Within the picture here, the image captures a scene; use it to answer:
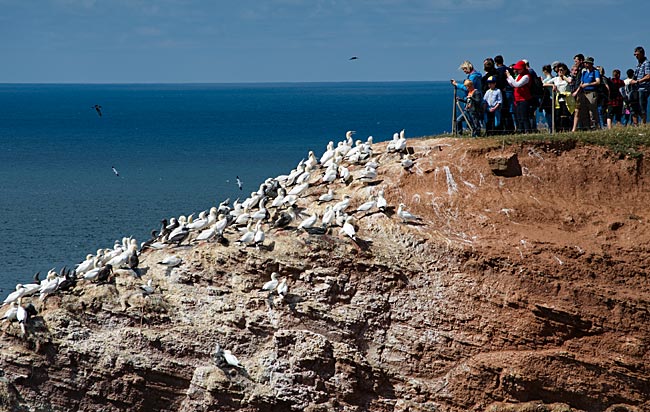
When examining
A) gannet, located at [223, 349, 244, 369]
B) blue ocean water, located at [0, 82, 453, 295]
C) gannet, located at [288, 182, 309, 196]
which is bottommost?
blue ocean water, located at [0, 82, 453, 295]

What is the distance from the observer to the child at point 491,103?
3369 cm

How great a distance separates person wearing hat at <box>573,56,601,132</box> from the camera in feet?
114

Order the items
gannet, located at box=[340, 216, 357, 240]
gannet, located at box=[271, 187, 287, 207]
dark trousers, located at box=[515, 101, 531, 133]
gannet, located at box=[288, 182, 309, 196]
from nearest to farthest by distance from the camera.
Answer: gannet, located at box=[340, 216, 357, 240], gannet, located at box=[271, 187, 287, 207], gannet, located at box=[288, 182, 309, 196], dark trousers, located at box=[515, 101, 531, 133]

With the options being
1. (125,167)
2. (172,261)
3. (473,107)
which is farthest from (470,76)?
(125,167)

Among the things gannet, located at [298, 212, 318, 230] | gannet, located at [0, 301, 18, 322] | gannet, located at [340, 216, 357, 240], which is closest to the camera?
gannet, located at [340, 216, 357, 240]

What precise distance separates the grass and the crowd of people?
2.01m

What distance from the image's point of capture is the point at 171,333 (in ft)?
103

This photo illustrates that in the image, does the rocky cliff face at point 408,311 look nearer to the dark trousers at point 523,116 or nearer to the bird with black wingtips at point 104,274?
the bird with black wingtips at point 104,274

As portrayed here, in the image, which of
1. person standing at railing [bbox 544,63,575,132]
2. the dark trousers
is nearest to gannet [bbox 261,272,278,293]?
the dark trousers

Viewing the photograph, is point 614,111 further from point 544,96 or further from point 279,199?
point 279,199

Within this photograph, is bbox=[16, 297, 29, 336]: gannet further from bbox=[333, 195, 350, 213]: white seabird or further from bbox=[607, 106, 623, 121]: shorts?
bbox=[607, 106, 623, 121]: shorts

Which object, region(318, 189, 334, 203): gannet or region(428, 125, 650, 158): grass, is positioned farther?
region(318, 189, 334, 203): gannet

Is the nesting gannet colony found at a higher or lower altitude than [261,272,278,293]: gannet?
higher

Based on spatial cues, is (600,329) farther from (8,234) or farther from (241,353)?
(8,234)
